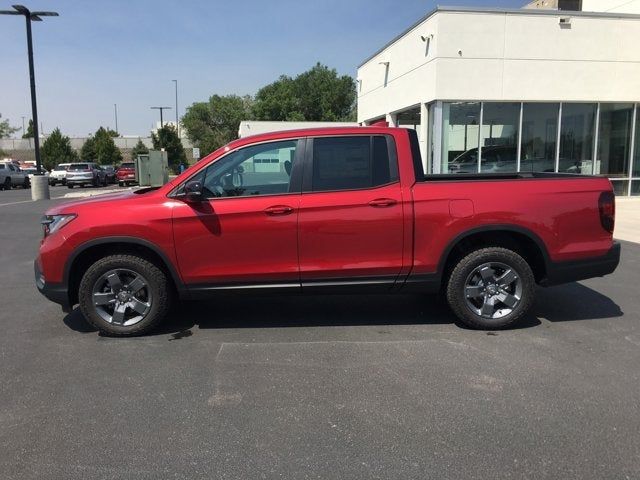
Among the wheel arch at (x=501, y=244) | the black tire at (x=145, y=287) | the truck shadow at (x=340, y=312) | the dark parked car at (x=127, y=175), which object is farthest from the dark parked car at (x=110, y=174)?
the wheel arch at (x=501, y=244)

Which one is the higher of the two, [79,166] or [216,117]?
[216,117]

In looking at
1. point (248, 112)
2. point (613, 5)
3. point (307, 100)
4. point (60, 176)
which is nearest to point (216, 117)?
point (248, 112)

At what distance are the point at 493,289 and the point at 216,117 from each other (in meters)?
92.1

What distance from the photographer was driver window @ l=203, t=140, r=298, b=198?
16.8 feet

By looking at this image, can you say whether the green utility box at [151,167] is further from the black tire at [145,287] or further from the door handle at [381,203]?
the door handle at [381,203]

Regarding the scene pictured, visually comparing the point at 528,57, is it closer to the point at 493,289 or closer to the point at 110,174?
the point at 493,289

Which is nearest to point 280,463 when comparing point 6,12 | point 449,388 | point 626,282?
point 449,388

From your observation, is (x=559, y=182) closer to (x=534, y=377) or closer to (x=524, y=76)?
(x=534, y=377)

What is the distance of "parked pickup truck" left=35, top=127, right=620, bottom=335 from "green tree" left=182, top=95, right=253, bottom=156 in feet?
282

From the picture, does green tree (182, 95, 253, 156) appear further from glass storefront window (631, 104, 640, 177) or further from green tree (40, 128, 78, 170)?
glass storefront window (631, 104, 640, 177)

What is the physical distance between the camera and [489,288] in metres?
5.31

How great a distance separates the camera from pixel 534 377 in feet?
13.8

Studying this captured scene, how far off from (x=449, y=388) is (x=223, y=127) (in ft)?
305

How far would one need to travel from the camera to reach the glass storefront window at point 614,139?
54.7 ft
